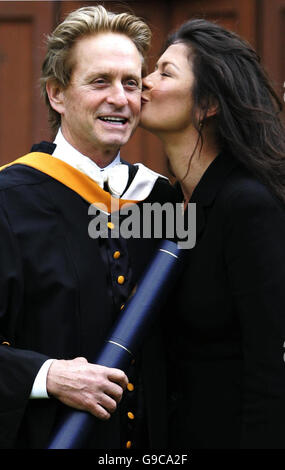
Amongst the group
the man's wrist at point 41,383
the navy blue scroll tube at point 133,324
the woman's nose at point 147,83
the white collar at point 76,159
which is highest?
the woman's nose at point 147,83

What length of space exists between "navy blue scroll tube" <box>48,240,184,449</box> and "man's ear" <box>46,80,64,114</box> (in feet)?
1.81

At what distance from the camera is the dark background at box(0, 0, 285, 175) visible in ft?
12.4

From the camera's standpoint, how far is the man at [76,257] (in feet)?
6.54

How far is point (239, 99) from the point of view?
7.25 feet

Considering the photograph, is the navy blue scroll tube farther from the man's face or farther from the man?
the man's face

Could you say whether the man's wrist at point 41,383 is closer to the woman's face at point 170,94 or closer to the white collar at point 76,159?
the white collar at point 76,159

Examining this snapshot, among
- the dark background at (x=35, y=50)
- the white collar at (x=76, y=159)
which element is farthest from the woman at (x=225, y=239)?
the dark background at (x=35, y=50)

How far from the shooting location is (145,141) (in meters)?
3.83

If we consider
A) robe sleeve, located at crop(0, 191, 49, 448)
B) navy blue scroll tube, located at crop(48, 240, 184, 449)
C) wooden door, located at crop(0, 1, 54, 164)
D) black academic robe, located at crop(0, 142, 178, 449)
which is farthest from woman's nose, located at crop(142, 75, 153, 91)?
wooden door, located at crop(0, 1, 54, 164)

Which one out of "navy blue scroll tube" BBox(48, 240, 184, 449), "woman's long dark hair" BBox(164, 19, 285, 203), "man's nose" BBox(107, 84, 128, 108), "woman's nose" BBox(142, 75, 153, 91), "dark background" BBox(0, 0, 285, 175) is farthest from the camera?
"dark background" BBox(0, 0, 285, 175)

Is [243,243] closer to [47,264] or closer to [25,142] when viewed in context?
[47,264]

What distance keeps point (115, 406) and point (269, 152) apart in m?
0.79

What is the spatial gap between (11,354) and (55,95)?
812 mm

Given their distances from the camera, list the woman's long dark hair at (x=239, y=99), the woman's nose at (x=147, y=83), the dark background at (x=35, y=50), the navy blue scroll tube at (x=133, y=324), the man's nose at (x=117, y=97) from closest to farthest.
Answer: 1. the navy blue scroll tube at (x=133, y=324)
2. the woman's long dark hair at (x=239, y=99)
3. the man's nose at (x=117, y=97)
4. the woman's nose at (x=147, y=83)
5. the dark background at (x=35, y=50)
